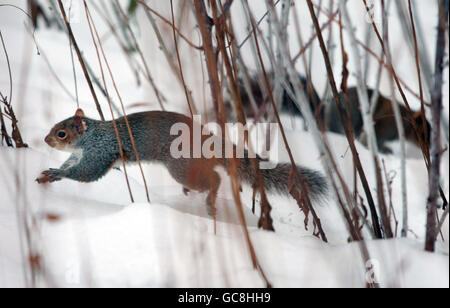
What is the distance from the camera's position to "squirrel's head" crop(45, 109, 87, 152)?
1442 mm

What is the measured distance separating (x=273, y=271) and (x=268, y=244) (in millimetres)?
92

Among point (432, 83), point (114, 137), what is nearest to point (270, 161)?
point (114, 137)

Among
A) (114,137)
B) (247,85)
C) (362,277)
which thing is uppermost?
(247,85)

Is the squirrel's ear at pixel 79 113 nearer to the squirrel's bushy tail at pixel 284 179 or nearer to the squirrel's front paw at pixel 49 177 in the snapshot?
the squirrel's front paw at pixel 49 177

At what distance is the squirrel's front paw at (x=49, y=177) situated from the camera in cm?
121

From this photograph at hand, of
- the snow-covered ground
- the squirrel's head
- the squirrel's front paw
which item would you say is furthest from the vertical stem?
the squirrel's head

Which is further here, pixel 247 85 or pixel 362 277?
pixel 247 85

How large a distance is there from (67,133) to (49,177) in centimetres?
24

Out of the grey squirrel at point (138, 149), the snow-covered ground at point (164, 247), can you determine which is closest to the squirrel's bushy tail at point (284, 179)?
the grey squirrel at point (138, 149)

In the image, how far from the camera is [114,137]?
1.44m

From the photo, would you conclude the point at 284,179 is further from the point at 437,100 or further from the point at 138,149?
the point at 437,100

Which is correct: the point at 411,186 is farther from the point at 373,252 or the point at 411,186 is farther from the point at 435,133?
the point at 435,133

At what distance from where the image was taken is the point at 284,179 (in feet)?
4.41

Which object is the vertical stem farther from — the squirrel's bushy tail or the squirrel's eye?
the squirrel's eye
